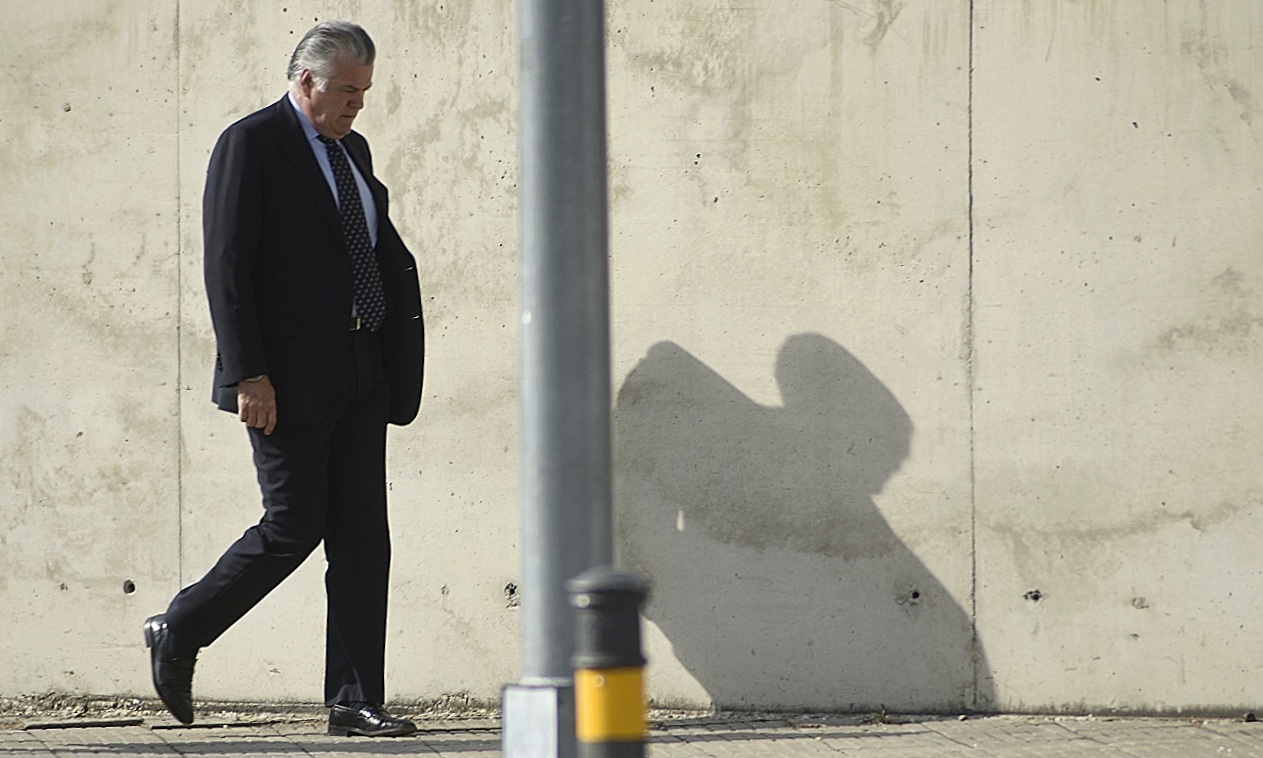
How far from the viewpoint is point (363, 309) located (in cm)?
517

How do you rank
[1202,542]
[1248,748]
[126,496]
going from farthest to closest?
[126,496]
[1202,542]
[1248,748]

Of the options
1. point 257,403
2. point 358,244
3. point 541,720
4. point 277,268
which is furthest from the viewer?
point 358,244

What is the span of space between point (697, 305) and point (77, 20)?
234 cm

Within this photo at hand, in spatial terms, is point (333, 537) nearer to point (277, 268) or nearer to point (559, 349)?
point (277, 268)

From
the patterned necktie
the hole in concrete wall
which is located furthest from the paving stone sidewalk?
the patterned necktie

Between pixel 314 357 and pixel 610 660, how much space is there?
7.85ft

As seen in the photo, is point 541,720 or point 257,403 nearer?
point 541,720

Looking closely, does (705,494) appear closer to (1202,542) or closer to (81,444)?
(1202,542)

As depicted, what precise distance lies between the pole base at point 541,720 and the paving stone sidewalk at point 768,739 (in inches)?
65.6

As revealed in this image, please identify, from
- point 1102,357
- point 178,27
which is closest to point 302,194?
point 178,27

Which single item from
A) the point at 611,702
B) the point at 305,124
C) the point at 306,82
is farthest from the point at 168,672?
the point at 611,702

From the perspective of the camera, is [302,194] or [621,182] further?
[621,182]

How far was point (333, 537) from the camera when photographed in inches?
207

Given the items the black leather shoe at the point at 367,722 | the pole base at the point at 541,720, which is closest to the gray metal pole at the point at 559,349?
the pole base at the point at 541,720
